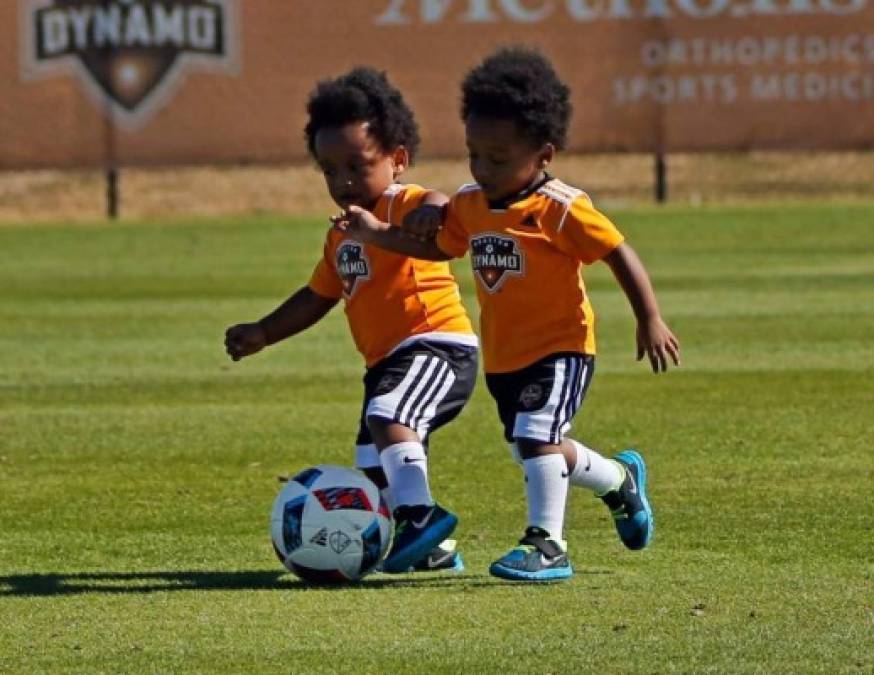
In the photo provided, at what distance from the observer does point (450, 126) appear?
79.2 feet

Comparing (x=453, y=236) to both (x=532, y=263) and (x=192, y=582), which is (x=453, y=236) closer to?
(x=532, y=263)

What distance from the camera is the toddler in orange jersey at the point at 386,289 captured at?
23.1 feet

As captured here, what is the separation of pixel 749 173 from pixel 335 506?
20806 mm

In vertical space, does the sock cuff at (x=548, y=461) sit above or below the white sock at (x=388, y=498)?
above

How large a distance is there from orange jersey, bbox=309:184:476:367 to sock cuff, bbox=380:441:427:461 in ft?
1.54

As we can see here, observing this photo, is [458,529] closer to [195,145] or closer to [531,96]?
[531,96]

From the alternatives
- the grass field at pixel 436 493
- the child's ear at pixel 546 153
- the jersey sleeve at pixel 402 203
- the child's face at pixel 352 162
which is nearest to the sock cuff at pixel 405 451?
the grass field at pixel 436 493

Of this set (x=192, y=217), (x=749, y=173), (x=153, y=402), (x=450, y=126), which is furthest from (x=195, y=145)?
(x=153, y=402)

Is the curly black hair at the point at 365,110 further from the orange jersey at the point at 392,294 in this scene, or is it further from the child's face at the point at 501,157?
the child's face at the point at 501,157

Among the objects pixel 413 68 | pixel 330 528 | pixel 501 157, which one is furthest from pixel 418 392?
pixel 413 68

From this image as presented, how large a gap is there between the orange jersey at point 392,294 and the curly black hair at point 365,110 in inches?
7.5

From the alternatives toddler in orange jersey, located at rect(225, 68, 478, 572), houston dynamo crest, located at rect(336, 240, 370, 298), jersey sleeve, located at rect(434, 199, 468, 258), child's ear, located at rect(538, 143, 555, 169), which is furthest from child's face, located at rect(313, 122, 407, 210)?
child's ear, located at rect(538, 143, 555, 169)

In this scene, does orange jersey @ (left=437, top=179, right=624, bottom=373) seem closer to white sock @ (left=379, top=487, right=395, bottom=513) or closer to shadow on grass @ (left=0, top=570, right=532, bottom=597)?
white sock @ (left=379, top=487, right=395, bottom=513)

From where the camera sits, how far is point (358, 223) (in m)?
6.87
